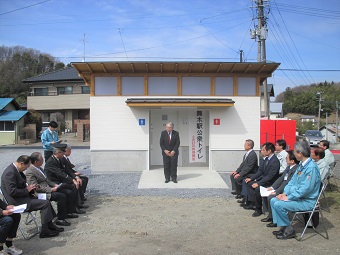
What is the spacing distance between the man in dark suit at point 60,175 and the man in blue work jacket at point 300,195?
362cm

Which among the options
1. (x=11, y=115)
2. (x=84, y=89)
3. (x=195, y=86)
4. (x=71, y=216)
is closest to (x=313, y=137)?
(x=195, y=86)

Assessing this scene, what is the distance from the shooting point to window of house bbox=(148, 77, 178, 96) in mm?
10672

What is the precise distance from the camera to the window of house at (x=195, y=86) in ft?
35.1

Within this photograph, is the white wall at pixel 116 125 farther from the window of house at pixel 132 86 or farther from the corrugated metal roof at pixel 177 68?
the corrugated metal roof at pixel 177 68

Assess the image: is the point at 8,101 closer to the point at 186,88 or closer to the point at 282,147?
the point at 186,88

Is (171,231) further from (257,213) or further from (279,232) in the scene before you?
(257,213)

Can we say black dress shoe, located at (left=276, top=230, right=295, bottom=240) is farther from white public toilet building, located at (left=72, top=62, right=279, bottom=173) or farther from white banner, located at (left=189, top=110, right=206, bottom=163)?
white banner, located at (left=189, top=110, right=206, bottom=163)

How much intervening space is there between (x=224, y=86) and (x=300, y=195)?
251 inches

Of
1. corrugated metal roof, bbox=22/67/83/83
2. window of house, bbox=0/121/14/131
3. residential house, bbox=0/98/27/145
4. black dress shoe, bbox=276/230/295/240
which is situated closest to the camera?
black dress shoe, bbox=276/230/295/240

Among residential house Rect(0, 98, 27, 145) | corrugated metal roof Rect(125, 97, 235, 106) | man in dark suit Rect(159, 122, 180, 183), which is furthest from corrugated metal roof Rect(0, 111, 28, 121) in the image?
man in dark suit Rect(159, 122, 180, 183)

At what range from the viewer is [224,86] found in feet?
35.3

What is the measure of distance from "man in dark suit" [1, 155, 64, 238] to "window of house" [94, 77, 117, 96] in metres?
5.81

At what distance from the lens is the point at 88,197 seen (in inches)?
302

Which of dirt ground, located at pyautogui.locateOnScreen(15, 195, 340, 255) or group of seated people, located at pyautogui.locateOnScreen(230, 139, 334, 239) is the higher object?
group of seated people, located at pyautogui.locateOnScreen(230, 139, 334, 239)
